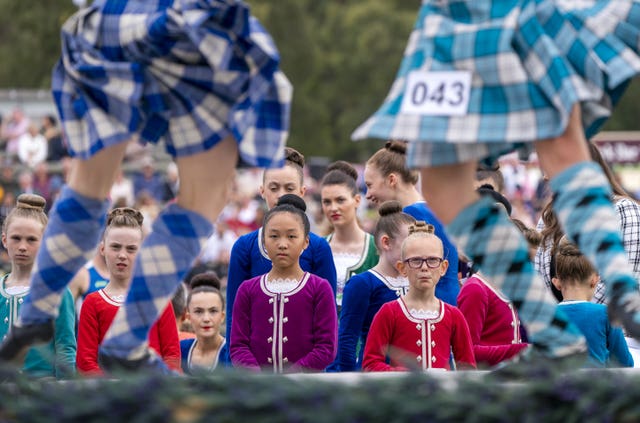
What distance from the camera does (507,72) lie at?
4082mm

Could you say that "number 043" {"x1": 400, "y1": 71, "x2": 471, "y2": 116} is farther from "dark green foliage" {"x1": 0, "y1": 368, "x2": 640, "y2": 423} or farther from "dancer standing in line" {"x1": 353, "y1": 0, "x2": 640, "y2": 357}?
"dark green foliage" {"x1": 0, "y1": 368, "x2": 640, "y2": 423}

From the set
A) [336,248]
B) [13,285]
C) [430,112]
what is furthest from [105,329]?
[430,112]

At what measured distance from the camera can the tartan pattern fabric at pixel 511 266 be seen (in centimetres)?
407

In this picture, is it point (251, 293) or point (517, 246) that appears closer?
point (517, 246)

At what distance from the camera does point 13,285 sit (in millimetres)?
5977

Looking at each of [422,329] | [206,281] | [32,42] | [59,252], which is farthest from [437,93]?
[32,42]

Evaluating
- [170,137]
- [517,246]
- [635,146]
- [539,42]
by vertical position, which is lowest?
[517,246]

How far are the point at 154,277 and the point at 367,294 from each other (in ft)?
7.33

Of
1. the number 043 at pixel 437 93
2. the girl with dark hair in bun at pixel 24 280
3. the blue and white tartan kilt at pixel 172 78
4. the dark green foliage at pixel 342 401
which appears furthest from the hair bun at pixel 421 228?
the dark green foliage at pixel 342 401

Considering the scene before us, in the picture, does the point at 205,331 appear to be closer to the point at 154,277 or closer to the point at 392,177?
the point at 392,177

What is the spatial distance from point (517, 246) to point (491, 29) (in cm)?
71

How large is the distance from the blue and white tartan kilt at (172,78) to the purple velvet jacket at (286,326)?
1745 millimetres

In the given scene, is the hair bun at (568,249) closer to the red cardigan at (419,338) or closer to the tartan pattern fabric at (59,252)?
the red cardigan at (419,338)

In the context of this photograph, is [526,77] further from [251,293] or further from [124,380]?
[251,293]
